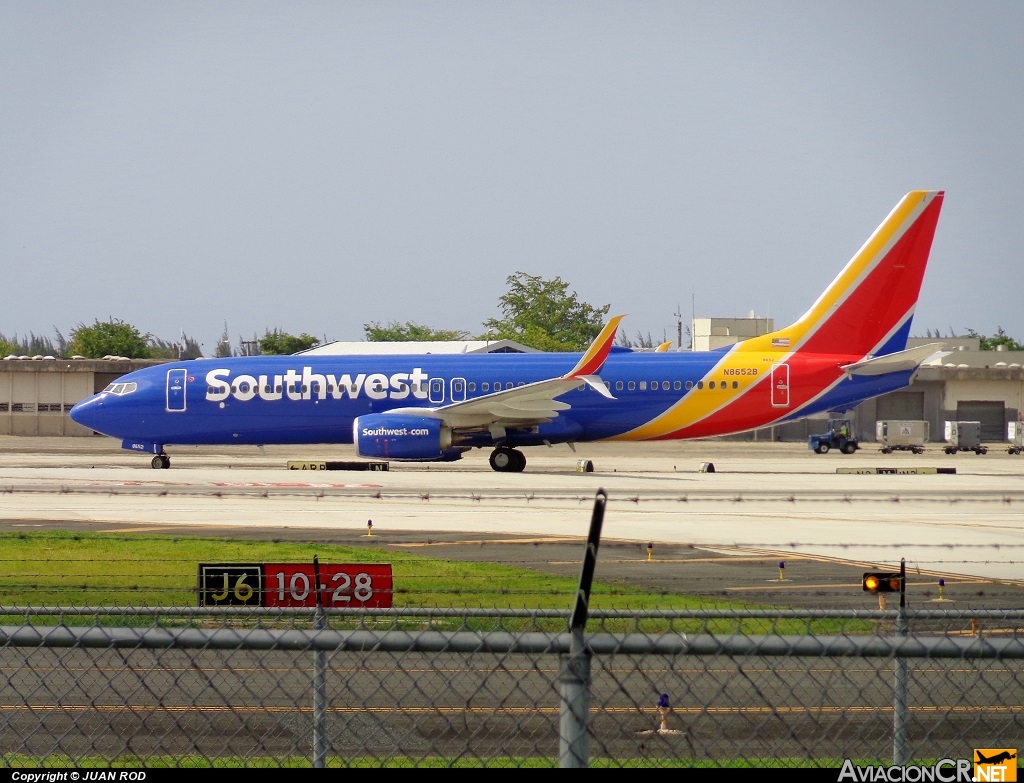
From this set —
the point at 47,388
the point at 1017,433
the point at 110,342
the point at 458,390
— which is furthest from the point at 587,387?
the point at 110,342

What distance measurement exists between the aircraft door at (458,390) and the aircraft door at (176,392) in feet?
28.7

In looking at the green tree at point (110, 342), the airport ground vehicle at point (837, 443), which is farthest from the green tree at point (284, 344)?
the airport ground vehicle at point (837, 443)

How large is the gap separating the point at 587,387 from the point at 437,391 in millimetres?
4769

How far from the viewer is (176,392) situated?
3906 centimetres

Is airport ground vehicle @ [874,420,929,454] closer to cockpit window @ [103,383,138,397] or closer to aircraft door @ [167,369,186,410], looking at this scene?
aircraft door @ [167,369,186,410]

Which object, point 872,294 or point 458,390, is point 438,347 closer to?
point 458,390

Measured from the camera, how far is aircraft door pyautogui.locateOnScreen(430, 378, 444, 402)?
38406 millimetres

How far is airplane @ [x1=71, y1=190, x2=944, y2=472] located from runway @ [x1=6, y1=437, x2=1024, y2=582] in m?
5.30

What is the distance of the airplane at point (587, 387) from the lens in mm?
38281

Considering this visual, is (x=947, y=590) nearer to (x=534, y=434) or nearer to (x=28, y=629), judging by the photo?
(x=28, y=629)

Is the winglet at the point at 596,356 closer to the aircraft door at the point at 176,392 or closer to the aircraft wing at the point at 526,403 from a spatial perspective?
the aircraft wing at the point at 526,403

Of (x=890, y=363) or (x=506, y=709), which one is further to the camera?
(x=890, y=363)

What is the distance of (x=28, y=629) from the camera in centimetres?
486

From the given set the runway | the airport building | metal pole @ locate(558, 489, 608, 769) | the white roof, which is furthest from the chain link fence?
the airport building
